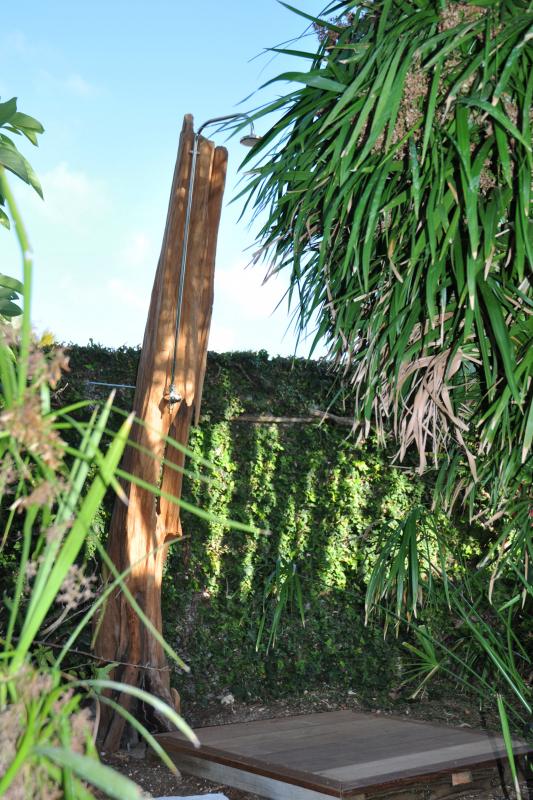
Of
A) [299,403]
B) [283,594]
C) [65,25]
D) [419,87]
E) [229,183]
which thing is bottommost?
[283,594]

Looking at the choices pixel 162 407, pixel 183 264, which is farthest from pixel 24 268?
pixel 183 264

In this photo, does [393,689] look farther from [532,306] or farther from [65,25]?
[65,25]

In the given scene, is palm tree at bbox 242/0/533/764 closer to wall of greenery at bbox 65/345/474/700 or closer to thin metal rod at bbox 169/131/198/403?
thin metal rod at bbox 169/131/198/403

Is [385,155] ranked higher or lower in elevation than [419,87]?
lower

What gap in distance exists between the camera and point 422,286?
2.37 m

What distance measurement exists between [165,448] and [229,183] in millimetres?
1388

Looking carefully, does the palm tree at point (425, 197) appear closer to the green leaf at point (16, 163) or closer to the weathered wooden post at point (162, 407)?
the green leaf at point (16, 163)

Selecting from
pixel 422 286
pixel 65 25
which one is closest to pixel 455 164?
pixel 422 286

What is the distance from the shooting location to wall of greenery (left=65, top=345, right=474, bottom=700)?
417 cm

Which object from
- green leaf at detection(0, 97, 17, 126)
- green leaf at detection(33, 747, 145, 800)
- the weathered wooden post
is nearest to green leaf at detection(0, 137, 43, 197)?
green leaf at detection(0, 97, 17, 126)

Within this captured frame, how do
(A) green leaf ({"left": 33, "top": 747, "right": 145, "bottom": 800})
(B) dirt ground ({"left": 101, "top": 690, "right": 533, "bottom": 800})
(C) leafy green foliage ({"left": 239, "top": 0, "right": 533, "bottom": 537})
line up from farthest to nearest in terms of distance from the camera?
(B) dirt ground ({"left": 101, "top": 690, "right": 533, "bottom": 800}) → (C) leafy green foliage ({"left": 239, "top": 0, "right": 533, "bottom": 537}) → (A) green leaf ({"left": 33, "top": 747, "right": 145, "bottom": 800})

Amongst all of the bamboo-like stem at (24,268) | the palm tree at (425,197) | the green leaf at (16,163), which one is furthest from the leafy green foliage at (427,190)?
the bamboo-like stem at (24,268)

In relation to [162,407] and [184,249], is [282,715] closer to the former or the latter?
[162,407]

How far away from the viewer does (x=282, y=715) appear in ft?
13.7
